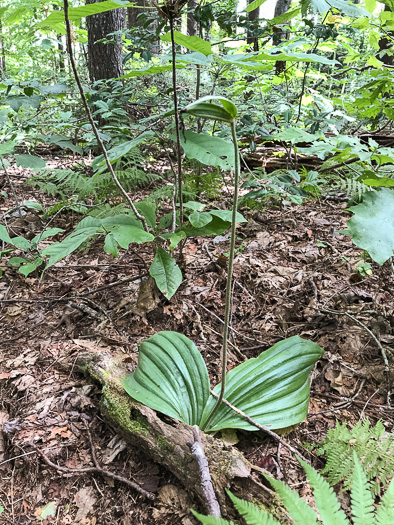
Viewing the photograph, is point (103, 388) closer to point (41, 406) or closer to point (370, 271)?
point (41, 406)

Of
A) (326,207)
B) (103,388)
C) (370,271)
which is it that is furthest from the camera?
(326,207)

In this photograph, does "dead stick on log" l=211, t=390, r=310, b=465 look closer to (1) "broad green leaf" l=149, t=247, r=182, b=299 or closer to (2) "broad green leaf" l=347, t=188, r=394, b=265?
(1) "broad green leaf" l=149, t=247, r=182, b=299

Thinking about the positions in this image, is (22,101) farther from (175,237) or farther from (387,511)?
(387,511)

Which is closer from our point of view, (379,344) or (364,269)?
(379,344)

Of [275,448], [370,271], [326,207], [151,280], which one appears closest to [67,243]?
[151,280]

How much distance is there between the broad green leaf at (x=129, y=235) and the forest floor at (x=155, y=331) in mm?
692

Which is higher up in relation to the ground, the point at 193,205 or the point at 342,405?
the point at 193,205

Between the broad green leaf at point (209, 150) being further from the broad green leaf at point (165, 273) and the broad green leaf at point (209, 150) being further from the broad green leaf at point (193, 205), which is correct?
the broad green leaf at point (165, 273)

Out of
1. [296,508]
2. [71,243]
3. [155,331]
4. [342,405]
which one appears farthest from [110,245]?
[342,405]

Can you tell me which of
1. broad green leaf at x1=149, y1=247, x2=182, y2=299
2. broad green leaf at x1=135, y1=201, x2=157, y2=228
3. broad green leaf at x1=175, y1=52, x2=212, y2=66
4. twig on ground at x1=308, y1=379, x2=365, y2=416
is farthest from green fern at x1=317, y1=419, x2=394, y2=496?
broad green leaf at x1=175, y1=52, x2=212, y2=66

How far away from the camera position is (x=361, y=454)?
1.36 meters

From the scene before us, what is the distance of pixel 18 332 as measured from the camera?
2.38 metres

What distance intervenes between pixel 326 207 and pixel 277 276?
1737 millimetres

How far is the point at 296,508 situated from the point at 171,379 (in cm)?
93
